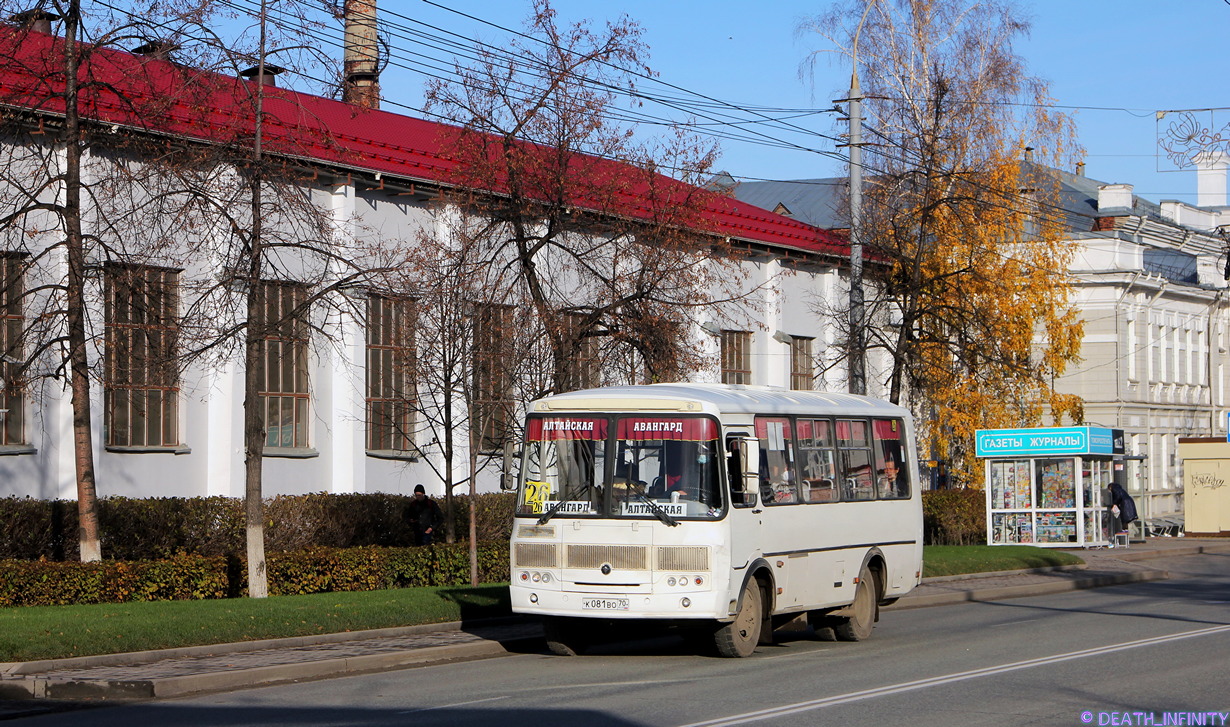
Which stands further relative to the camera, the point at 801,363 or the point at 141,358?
the point at 801,363

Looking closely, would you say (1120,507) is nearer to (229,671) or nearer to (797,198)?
(229,671)

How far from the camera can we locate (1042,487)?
120ft

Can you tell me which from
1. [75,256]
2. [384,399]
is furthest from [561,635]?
[384,399]

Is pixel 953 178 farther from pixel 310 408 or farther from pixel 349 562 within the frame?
pixel 349 562

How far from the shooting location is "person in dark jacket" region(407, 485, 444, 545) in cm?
2672

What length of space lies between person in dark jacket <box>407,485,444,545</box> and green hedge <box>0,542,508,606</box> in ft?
9.49

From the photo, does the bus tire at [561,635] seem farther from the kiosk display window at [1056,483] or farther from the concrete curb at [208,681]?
the kiosk display window at [1056,483]

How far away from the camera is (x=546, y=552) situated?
50.1 feet

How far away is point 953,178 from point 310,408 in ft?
69.2

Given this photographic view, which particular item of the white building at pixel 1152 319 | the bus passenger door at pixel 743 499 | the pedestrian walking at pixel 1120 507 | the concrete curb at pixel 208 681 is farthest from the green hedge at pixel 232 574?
the white building at pixel 1152 319

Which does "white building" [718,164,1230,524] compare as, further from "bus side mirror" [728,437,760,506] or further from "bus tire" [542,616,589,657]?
"bus tire" [542,616,589,657]

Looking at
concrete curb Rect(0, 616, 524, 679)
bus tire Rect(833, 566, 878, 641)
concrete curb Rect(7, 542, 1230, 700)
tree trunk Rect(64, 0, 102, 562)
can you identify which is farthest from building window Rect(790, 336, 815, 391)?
tree trunk Rect(64, 0, 102, 562)

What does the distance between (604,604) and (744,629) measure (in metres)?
1.59

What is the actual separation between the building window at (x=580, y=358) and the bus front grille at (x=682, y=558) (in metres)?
8.56
